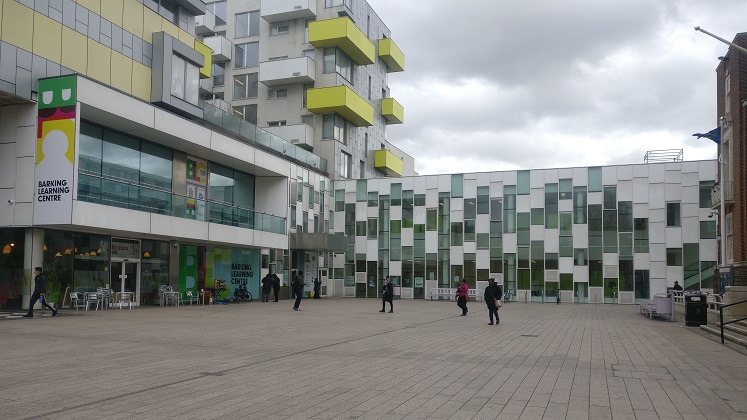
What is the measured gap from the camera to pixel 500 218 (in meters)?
44.5

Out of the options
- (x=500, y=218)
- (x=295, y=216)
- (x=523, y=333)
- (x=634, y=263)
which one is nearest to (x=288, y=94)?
(x=295, y=216)

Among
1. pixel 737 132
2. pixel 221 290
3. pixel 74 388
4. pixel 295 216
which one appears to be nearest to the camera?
pixel 74 388

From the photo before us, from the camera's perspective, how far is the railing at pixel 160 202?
77.3ft

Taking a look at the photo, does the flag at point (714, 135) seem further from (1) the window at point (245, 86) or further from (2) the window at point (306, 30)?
(1) the window at point (245, 86)

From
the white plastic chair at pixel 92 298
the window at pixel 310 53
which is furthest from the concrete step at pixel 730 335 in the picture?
the window at pixel 310 53

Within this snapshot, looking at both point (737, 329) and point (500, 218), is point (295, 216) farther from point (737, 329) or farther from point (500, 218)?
point (737, 329)

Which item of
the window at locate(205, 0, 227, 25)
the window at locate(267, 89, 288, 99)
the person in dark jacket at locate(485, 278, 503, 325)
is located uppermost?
the window at locate(205, 0, 227, 25)

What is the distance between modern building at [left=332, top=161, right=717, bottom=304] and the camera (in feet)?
134

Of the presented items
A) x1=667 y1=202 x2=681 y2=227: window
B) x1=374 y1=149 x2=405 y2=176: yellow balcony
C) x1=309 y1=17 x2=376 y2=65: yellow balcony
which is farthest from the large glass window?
x1=667 y1=202 x2=681 y2=227: window

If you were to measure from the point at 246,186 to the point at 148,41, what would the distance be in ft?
37.7

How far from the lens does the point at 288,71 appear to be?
48.0 meters

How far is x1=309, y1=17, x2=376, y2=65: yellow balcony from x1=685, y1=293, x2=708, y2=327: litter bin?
31.6m

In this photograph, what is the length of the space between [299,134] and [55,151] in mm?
25633

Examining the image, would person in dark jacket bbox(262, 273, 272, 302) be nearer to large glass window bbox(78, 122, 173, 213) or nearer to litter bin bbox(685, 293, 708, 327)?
large glass window bbox(78, 122, 173, 213)
